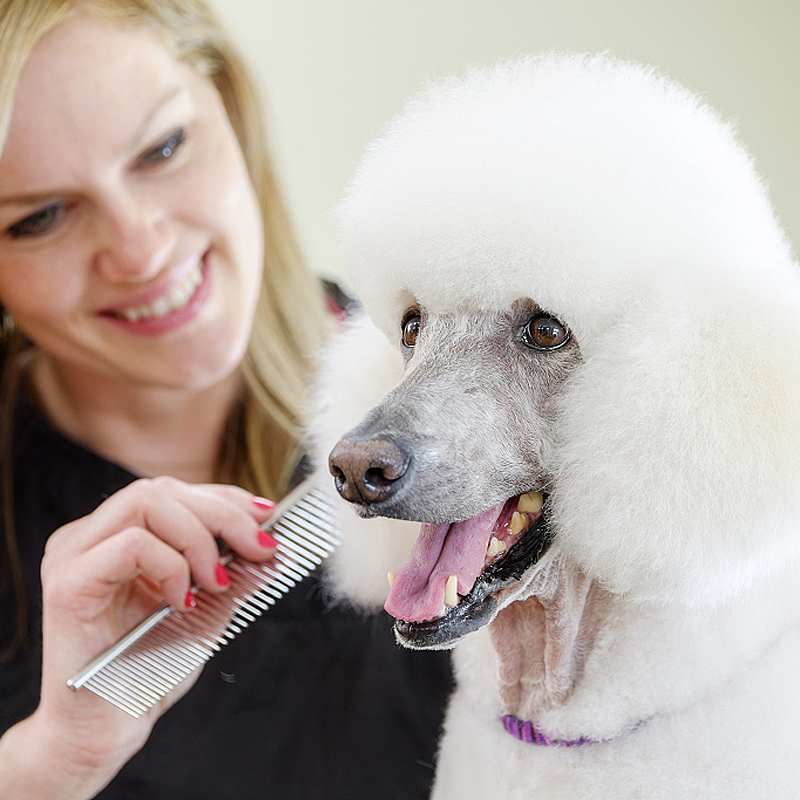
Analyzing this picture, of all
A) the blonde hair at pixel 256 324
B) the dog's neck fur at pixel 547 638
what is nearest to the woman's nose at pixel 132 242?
the blonde hair at pixel 256 324

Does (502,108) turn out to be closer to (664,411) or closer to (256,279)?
(664,411)

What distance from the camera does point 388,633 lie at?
44.9 inches

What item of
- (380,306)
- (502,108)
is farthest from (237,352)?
(502,108)

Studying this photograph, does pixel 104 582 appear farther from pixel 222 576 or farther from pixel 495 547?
pixel 495 547

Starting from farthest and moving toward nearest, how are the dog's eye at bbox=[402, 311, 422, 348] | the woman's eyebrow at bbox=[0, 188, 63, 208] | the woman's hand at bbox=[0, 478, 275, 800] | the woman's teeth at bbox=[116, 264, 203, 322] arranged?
the woman's teeth at bbox=[116, 264, 203, 322] < the woman's eyebrow at bbox=[0, 188, 63, 208] < the woman's hand at bbox=[0, 478, 275, 800] < the dog's eye at bbox=[402, 311, 422, 348]

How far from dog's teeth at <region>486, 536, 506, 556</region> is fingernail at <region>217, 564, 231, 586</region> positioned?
345 millimetres

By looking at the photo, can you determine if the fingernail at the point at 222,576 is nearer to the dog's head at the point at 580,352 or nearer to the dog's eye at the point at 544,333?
the dog's head at the point at 580,352

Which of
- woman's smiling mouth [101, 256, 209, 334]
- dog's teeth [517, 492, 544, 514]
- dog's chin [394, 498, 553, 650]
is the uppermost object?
dog's teeth [517, 492, 544, 514]

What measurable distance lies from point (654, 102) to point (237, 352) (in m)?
0.66

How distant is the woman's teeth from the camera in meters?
1.00

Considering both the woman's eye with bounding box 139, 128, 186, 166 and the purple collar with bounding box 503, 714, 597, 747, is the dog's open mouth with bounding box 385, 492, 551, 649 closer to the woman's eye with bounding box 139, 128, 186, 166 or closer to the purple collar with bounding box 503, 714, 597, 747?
the purple collar with bounding box 503, 714, 597, 747

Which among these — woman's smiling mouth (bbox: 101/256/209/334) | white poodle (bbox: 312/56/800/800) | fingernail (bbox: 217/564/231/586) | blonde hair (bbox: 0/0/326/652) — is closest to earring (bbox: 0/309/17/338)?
blonde hair (bbox: 0/0/326/652)

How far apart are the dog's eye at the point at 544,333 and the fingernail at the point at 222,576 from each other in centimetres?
40

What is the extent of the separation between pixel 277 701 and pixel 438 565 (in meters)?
0.65
